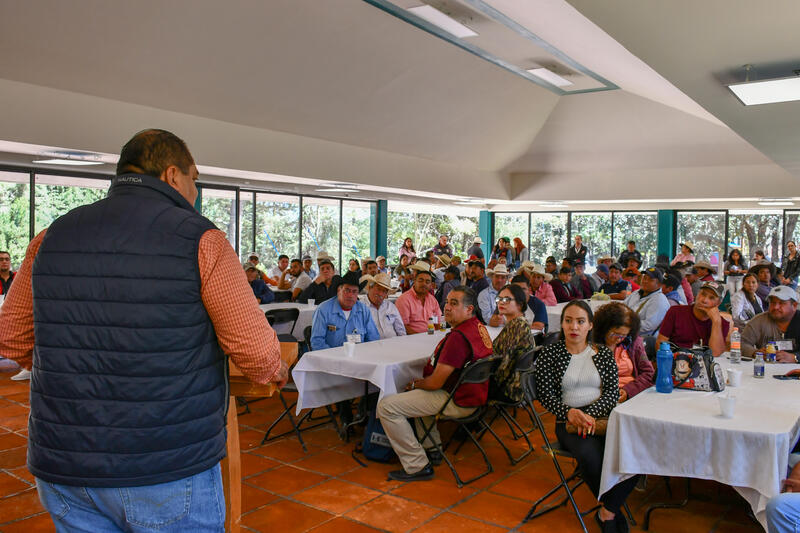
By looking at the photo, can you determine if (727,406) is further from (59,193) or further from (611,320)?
(59,193)

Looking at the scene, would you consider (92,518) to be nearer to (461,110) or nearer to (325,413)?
(325,413)

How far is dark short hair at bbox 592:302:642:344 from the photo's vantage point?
3.90m

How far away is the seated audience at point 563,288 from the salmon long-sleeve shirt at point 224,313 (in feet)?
25.2

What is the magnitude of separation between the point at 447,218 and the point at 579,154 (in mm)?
5952

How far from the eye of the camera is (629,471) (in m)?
3.10

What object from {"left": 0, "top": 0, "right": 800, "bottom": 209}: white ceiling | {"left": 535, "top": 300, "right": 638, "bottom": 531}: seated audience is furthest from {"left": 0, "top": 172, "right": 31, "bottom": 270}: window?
{"left": 535, "top": 300, "right": 638, "bottom": 531}: seated audience

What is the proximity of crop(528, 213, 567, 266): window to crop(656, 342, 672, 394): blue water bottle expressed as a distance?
15.2 m

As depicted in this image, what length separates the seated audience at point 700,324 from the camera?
4.88 metres

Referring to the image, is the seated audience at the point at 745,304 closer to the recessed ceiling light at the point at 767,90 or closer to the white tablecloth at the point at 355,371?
the recessed ceiling light at the point at 767,90

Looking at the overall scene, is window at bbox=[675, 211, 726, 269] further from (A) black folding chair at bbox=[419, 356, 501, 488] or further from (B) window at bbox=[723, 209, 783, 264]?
(A) black folding chair at bbox=[419, 356, 501, 488]

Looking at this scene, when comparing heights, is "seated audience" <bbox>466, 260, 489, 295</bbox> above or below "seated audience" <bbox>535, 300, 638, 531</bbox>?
above

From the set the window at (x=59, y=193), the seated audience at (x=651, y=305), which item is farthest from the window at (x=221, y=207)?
the seated audience at (x=651, y=305)

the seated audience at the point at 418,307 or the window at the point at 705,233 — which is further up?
the window at the point at 705,233

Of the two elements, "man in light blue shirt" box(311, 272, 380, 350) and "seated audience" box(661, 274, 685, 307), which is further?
"seated audience" box(661, 274, 685, 307)
